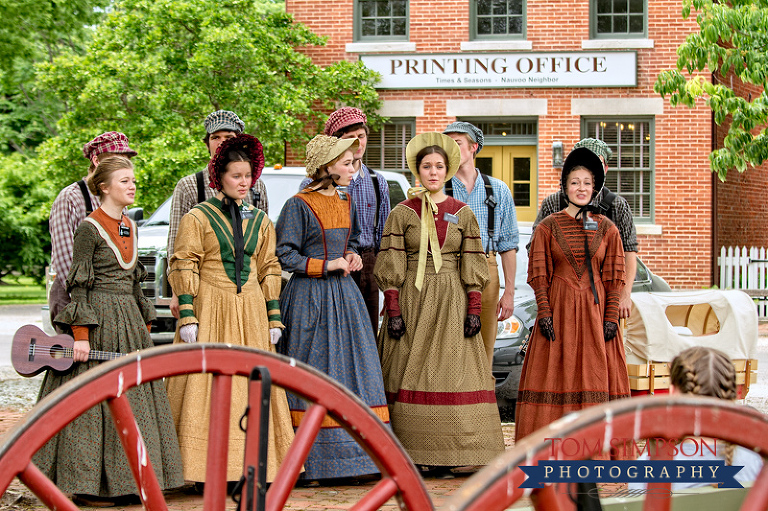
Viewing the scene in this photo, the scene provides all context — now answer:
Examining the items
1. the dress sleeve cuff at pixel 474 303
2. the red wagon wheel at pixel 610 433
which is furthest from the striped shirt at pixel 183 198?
the red wagon wheel at pixel 610 433

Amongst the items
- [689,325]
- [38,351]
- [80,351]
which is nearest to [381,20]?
[689,325]

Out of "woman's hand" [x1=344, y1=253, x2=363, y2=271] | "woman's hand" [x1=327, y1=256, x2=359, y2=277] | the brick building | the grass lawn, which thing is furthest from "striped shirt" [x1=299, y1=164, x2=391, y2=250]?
the grass lawn

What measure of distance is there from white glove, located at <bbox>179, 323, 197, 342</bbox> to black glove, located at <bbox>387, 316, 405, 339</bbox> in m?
1.20

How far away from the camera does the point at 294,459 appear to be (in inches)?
81.7

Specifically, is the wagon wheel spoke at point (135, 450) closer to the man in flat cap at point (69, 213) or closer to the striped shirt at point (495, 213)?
the man in flat cap at point (69, 213)

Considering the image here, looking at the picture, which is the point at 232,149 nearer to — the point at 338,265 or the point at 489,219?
the point at 338,265

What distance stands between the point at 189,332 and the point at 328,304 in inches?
33.2

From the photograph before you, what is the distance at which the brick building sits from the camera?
16.7 metres

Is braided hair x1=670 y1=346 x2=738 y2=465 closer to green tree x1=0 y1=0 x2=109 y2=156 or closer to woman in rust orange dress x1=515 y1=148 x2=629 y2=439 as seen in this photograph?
woman in rust orange dress x1=515 y1=148 x2=629 y2=439

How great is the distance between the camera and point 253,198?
594cm

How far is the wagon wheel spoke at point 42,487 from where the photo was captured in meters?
1.87

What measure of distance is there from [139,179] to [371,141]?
4.73m

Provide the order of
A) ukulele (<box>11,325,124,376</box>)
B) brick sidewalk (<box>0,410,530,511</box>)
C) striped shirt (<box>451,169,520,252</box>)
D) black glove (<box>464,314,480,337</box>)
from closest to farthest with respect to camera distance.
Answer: ukulele (<box>11,325,124,376</box>)
brick sidewalk (<box>0,410,530,511</box>)
black glove (<box>464,314,480,337</box>)
striped shirt (<box>451,169,520,252</box>)

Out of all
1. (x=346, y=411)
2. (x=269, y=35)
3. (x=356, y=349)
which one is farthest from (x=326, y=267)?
(x=269, y=35)
